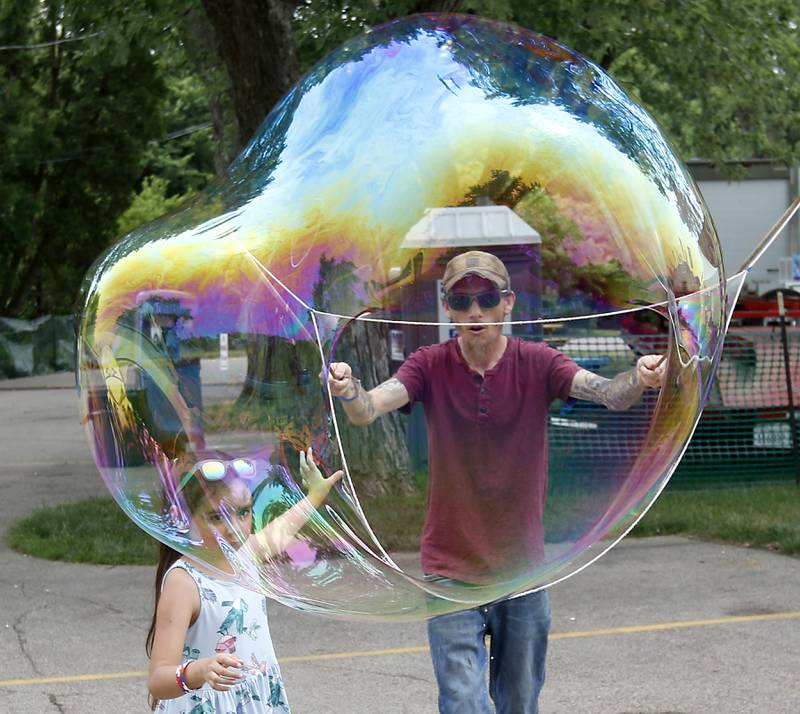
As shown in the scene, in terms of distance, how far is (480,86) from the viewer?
3.62 meters

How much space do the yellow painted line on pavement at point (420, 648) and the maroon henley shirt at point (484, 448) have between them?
2940 millimetres

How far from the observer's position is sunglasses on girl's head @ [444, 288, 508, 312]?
314cm

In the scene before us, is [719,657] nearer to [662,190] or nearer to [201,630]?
[662,190]

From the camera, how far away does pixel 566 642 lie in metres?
6.29

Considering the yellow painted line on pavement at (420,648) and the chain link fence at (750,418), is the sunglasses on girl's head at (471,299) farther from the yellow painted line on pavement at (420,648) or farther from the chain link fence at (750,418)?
the chain link fence at (750,418)

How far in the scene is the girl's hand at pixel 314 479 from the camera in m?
3.35

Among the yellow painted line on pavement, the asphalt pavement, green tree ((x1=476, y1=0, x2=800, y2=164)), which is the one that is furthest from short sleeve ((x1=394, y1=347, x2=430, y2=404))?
green tree ((x1=476, y1=0, x2=800, y2=164))

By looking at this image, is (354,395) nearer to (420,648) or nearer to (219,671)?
(219,671)

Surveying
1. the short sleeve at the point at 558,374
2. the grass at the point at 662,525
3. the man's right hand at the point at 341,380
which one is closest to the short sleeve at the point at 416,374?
the man's right hand at the point at 341,380

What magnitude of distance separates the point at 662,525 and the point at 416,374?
6227 millimetres

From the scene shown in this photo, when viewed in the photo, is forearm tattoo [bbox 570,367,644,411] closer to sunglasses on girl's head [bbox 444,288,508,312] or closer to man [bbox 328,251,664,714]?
man [bbox 328,251,664,714]

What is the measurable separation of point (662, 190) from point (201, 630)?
1.74 metres

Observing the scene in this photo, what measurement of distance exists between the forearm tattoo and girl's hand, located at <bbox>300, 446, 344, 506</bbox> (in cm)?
64

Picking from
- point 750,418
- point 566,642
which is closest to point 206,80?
point 750,418
